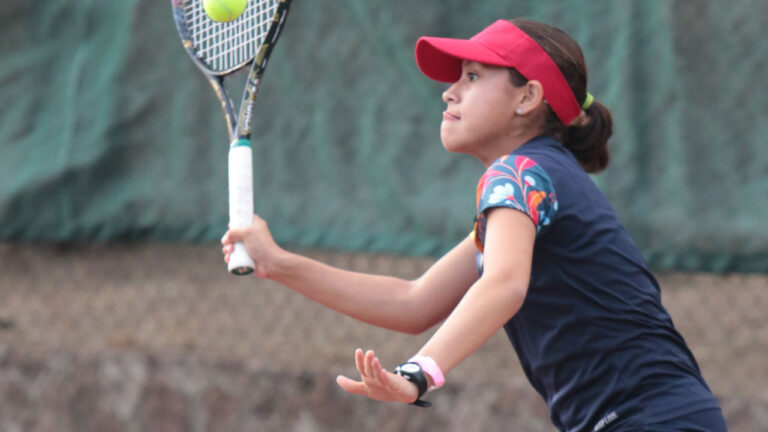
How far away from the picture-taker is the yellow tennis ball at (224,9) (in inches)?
106

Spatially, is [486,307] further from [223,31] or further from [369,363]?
[223,31]

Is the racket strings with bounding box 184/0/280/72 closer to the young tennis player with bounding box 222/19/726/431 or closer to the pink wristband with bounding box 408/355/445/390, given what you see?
the young tennis player with bounding box 222/19/726/431

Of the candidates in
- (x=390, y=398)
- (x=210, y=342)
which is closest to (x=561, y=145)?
(x=390, y=398)

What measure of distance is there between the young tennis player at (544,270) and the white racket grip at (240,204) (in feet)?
0.07

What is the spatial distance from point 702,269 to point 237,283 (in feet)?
7.77

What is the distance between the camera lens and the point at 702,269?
3.26 meters

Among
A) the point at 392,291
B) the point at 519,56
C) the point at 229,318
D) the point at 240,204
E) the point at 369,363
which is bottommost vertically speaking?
the point at 229,318

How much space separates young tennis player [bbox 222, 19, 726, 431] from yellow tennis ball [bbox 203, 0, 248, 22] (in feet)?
1.78

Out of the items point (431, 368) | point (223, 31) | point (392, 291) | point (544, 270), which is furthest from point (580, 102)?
point (223, 31)

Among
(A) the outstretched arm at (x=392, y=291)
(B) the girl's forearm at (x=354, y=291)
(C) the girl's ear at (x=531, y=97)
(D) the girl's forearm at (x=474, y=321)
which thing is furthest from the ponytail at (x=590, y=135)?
(D) the girl's forearm at (x=474, y=321)

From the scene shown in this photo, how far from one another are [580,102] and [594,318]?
19.4 inches

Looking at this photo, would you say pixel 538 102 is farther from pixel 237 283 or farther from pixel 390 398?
pixel 237 283

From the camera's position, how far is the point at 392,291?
2.50 meters

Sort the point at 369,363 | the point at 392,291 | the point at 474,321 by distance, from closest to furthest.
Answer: the point at 369,363, the point at 474,321, the point at 392,291
